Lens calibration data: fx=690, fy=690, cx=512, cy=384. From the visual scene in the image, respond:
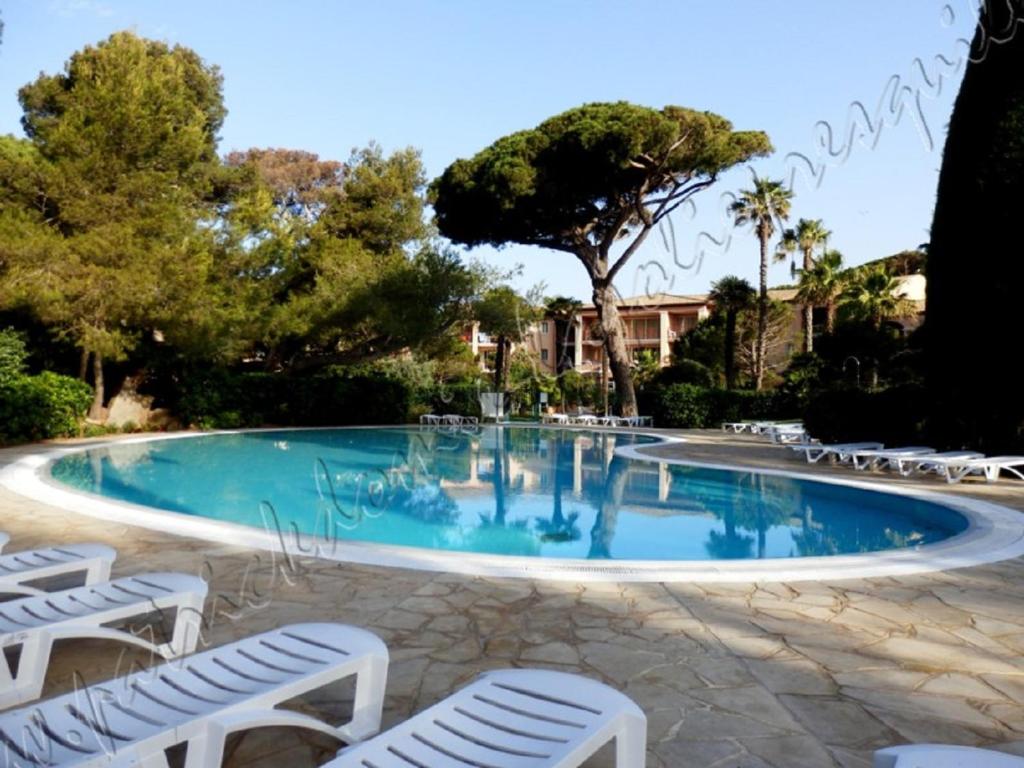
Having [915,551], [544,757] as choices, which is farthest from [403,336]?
[544,757]

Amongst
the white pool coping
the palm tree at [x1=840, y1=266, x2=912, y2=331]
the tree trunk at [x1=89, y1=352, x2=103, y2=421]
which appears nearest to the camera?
the white pool coping

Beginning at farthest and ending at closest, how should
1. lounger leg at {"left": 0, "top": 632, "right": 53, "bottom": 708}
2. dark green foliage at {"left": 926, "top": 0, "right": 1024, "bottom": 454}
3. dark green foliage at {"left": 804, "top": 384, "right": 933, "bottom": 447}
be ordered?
dark green foliage at {"left": 804, "top": 384, "right": 933, "bottom": 447} → dark green foliage at {"left": 926, "top": 0, "right": 1024, "bottom": 454} → lounger leg at {"left": 0, "top": 632, "right": 53, "bottom": 708}

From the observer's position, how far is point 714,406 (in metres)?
24.5

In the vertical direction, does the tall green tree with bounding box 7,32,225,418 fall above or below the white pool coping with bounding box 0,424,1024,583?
above

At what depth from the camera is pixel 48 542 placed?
600 centimetres

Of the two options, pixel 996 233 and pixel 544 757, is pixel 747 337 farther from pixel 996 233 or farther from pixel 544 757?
pixel 544 757

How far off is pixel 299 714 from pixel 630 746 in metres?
1.13

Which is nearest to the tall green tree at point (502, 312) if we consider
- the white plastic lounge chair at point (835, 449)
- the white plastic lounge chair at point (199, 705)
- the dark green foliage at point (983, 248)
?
the white plastic lounge chair at point (835, 449)

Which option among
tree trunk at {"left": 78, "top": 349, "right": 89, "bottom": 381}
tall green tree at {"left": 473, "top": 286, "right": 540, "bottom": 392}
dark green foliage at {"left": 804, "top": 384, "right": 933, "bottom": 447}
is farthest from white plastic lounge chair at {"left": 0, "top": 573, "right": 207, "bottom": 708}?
tall green tree at {"left": 473, "top": 286, "right": 540, "bottom": 392}

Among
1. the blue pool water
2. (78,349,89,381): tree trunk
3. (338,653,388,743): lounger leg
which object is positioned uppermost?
(78,349,89,381): tree trunk

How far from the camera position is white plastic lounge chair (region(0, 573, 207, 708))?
9.37 feet

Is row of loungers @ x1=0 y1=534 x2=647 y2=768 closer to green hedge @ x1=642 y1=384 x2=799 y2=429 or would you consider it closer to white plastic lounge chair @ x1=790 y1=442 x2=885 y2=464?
white plastic lounge chair @ x1=790 y1=442 x2=885 y2=464

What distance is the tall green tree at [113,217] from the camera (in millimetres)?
15773

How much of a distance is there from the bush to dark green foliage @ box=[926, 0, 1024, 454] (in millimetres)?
18325
